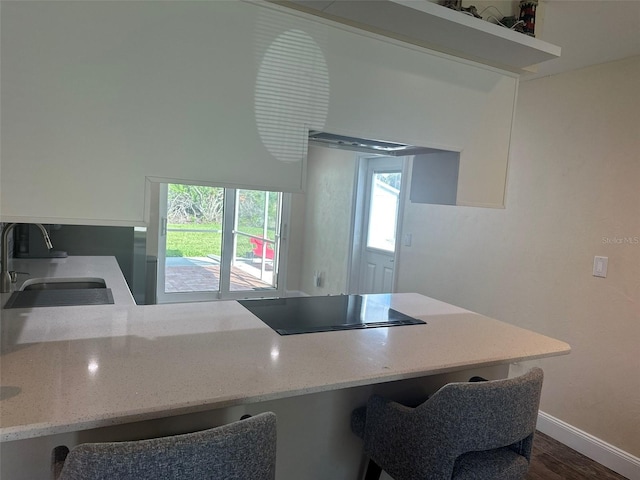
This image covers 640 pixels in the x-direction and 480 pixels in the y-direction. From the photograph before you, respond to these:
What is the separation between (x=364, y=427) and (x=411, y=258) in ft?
8.58

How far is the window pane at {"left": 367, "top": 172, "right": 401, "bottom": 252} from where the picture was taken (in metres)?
4.49

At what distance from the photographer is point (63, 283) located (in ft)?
7.97

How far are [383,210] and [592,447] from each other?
2776 millimetres

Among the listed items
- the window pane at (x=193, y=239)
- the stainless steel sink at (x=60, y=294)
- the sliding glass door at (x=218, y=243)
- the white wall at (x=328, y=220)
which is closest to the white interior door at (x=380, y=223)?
the white wall at (x=328, y=220)

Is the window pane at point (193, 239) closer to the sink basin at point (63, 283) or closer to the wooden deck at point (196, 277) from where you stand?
the wooden deck at point (196, 277)

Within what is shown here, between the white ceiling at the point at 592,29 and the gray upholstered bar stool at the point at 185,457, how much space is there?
2.06 meters

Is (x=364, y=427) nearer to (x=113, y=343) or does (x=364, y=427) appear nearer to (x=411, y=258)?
(x=113, y=343)

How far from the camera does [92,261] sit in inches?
121

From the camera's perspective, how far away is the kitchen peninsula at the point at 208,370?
101 centimetres

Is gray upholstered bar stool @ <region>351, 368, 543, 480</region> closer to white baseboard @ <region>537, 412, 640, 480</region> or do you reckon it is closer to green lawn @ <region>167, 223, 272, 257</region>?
white baseboard @ <region>537, 412, 640, 480</region>

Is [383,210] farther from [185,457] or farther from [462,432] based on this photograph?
[185,457]

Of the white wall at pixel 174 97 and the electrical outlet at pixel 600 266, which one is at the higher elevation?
the white wall at pixel 174 97

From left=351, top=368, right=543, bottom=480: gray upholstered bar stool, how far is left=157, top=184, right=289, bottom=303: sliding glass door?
164 inches

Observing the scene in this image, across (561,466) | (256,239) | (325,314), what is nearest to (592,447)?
(561,466)
